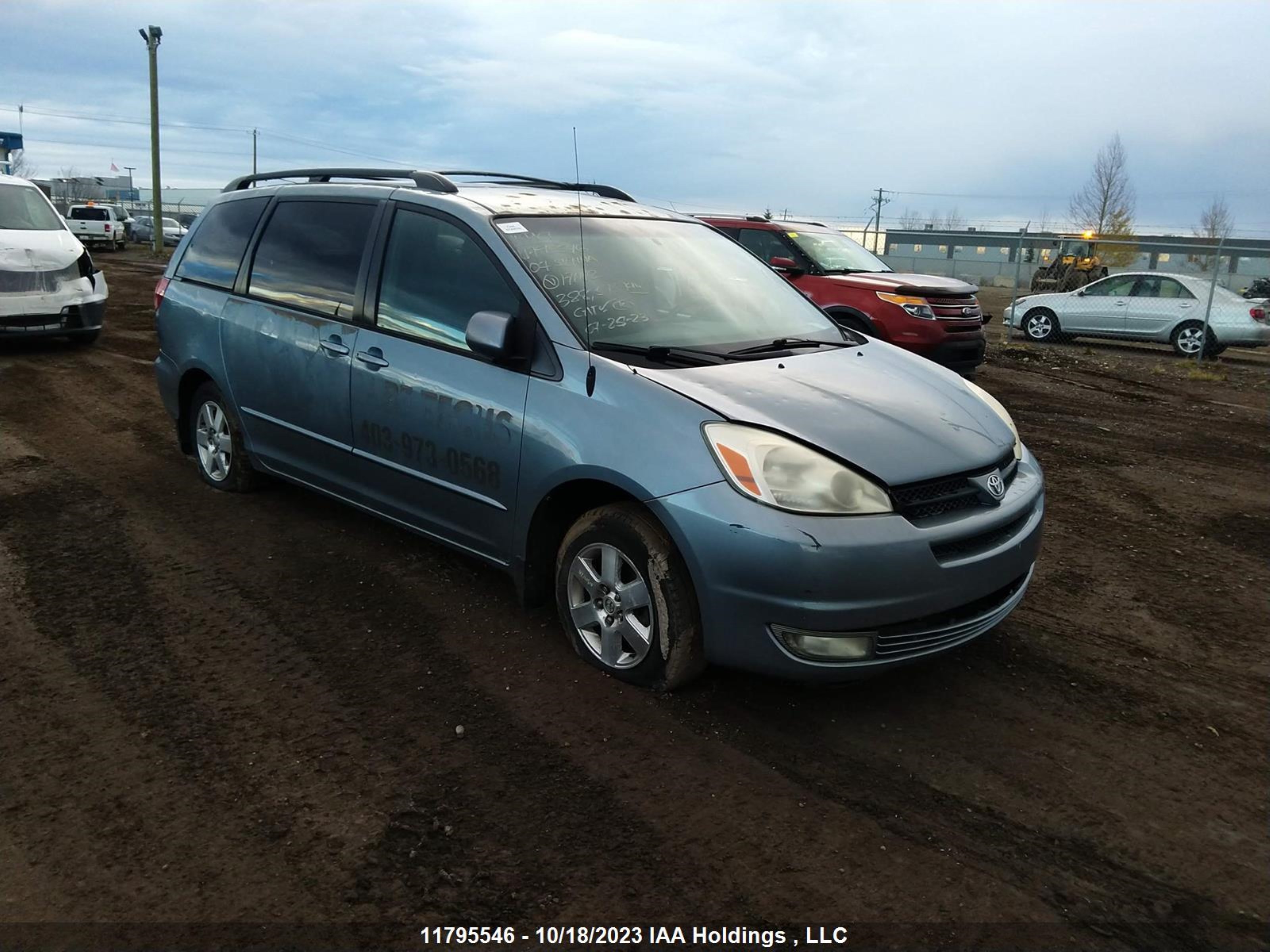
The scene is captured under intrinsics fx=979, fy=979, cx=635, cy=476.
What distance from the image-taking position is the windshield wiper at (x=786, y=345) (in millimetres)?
4129

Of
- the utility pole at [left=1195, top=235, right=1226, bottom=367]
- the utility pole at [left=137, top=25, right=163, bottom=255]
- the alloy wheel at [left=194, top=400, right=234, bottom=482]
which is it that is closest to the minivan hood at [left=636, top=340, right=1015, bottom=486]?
the alloy wheel at [left=194, top=400, right=234, bottom=482]

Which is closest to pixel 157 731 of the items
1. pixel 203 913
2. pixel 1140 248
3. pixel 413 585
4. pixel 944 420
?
pixel 203 913

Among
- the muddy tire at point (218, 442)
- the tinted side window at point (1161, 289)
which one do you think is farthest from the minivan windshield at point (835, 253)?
the muddy tire at point (218, 442)

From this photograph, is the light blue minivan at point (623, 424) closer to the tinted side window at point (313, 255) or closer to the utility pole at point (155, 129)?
the tinted side window at point (313, 255)

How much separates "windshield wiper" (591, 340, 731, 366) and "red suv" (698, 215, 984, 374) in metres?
6.71

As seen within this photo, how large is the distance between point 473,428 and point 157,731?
1.61m

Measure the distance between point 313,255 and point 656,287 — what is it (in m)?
1.89

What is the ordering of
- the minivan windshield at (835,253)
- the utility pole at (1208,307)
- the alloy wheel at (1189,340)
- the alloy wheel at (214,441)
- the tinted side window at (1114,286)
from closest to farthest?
the alloy wheel at (214,441)
the minivan windshield at (835,253)
the utility pole at (1208,307)
the alloy wheel at (1189,340)
the tinted side window at (1114,286)

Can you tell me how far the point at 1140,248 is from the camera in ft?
137

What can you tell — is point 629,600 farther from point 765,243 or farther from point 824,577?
point 765,243

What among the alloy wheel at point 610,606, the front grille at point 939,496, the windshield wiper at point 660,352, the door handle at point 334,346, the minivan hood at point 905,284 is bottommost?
the alloy wheel at point 610,606

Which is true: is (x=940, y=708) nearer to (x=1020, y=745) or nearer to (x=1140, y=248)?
(x=1020, y=745)

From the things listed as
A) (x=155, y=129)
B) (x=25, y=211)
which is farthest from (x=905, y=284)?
(x=155, y=129)

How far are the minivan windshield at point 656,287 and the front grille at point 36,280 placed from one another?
865 cm
